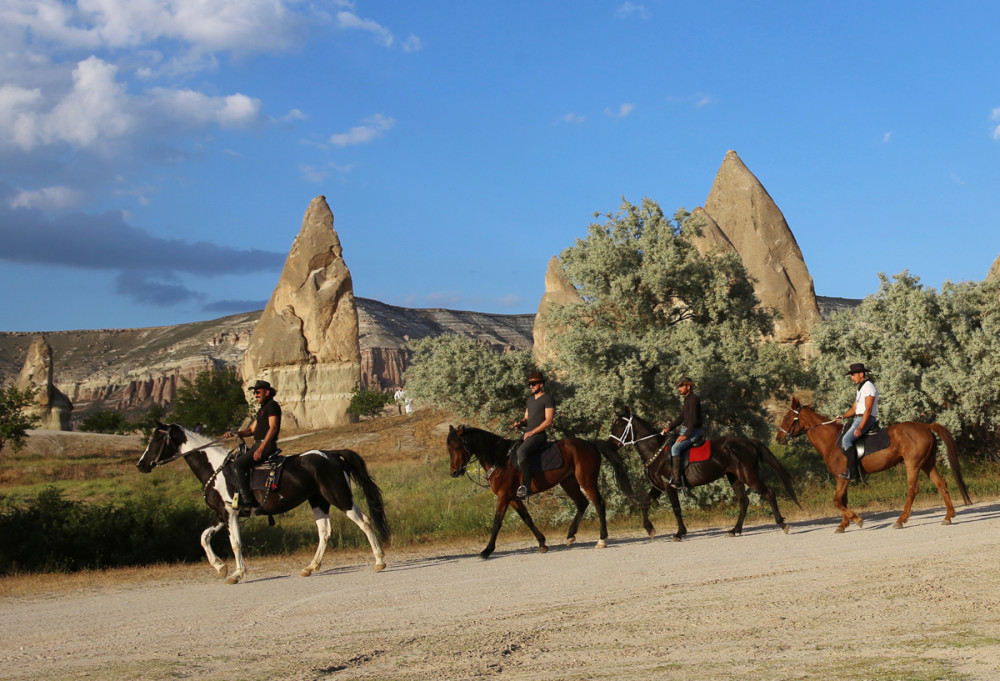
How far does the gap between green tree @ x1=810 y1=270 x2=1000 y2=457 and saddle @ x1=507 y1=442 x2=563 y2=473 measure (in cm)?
1093

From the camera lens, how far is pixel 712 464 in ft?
46.8

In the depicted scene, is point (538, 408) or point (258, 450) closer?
point (258, 450)

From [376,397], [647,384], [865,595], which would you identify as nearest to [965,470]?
[647,384]

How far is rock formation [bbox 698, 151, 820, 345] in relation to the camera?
156ft

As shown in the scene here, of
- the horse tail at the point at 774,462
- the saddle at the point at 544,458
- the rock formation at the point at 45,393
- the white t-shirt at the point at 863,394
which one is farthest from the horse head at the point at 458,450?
the rock formation at the point at 45,393

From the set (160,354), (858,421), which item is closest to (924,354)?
(858,421)

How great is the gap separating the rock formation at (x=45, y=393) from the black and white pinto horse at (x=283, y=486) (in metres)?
65.4

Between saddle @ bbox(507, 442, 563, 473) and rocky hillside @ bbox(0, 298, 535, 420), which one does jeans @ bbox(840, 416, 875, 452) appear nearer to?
saddle @ bbox(507, 442, 563, 473)

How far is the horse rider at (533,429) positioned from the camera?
13344 mm

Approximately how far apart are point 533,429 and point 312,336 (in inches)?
2121

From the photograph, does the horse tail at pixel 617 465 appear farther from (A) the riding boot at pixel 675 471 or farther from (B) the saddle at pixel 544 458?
(B) the saddle at pixel 544 458

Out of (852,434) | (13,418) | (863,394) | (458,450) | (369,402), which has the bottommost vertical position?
(852,434)

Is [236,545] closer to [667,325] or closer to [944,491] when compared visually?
[944,491]

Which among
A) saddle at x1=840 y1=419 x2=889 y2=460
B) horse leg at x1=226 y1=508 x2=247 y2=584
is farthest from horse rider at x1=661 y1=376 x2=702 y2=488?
horse leg at x1=226 y1=508 x2=247 y2=584
